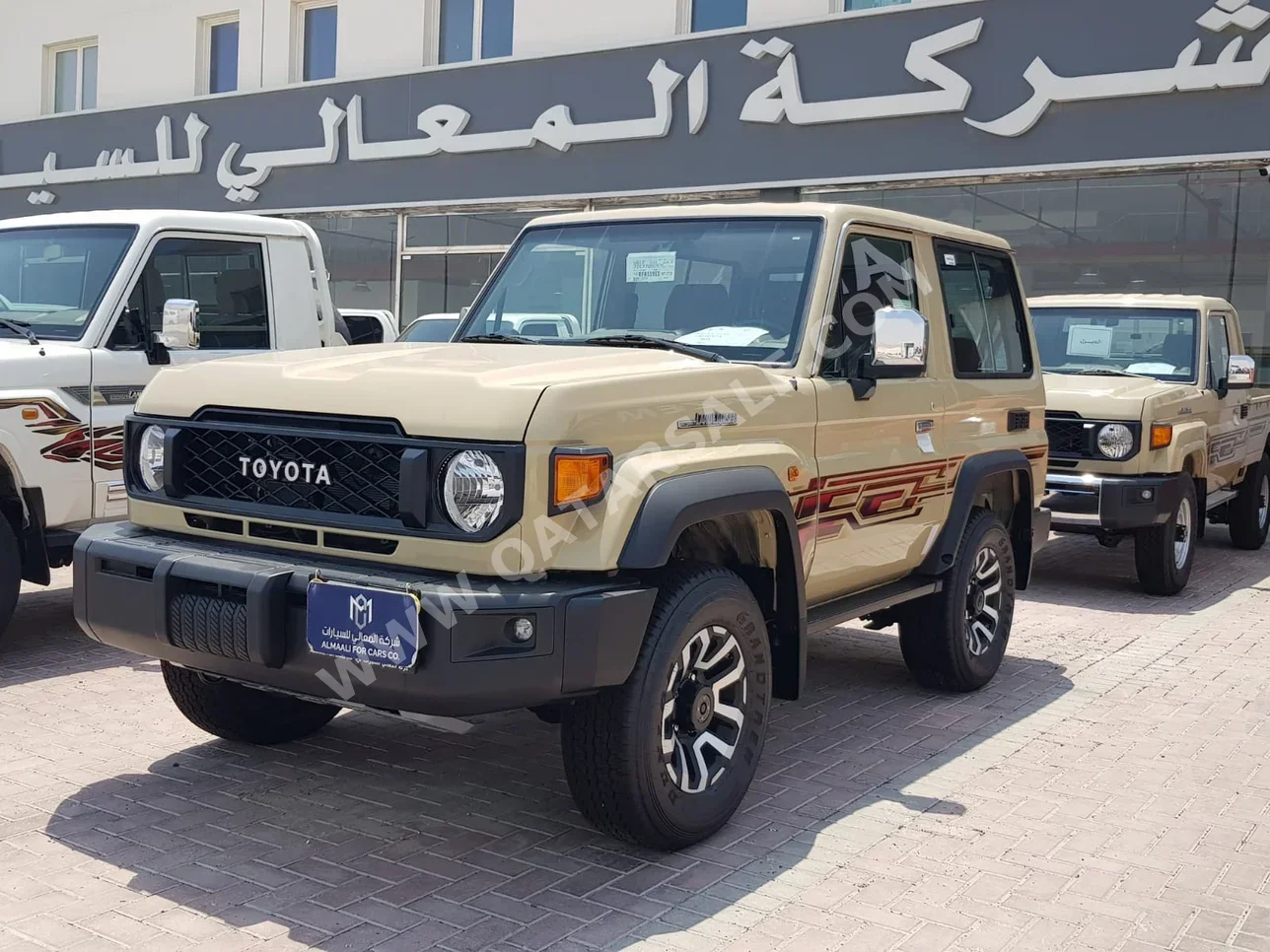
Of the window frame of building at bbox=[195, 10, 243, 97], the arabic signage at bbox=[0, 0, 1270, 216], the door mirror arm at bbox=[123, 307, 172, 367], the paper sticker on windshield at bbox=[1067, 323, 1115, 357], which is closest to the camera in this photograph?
the door mirror arm at bbox=[123, 307, 172, 367]

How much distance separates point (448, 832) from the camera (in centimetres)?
427

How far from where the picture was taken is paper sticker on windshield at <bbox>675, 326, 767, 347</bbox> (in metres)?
4.68

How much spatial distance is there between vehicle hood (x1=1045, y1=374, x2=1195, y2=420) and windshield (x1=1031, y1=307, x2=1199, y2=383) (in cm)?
27

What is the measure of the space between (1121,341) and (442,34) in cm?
1083

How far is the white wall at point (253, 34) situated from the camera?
15195mm

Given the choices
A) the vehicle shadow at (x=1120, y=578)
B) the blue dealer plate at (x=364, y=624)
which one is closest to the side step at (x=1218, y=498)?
the vehicle shadow at (x=1120, y=578)

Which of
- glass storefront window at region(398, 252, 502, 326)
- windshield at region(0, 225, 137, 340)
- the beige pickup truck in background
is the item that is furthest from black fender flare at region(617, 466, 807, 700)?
glass storefront window at region(398, 252, 502, 326)

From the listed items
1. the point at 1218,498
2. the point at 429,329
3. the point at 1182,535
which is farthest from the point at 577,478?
the point at 429,329

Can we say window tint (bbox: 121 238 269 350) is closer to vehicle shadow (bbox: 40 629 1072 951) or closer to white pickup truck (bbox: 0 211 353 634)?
white pickup truck (bbox: 0 211 353 634)

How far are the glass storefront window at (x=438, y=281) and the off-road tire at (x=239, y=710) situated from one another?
11.7m

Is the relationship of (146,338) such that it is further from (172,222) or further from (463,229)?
(463,229)

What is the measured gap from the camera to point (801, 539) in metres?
4.58

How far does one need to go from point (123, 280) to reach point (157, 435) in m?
2.42

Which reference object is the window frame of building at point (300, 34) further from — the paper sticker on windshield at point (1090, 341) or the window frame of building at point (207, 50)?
the paper sticker on windshield at point (1090, 341)
